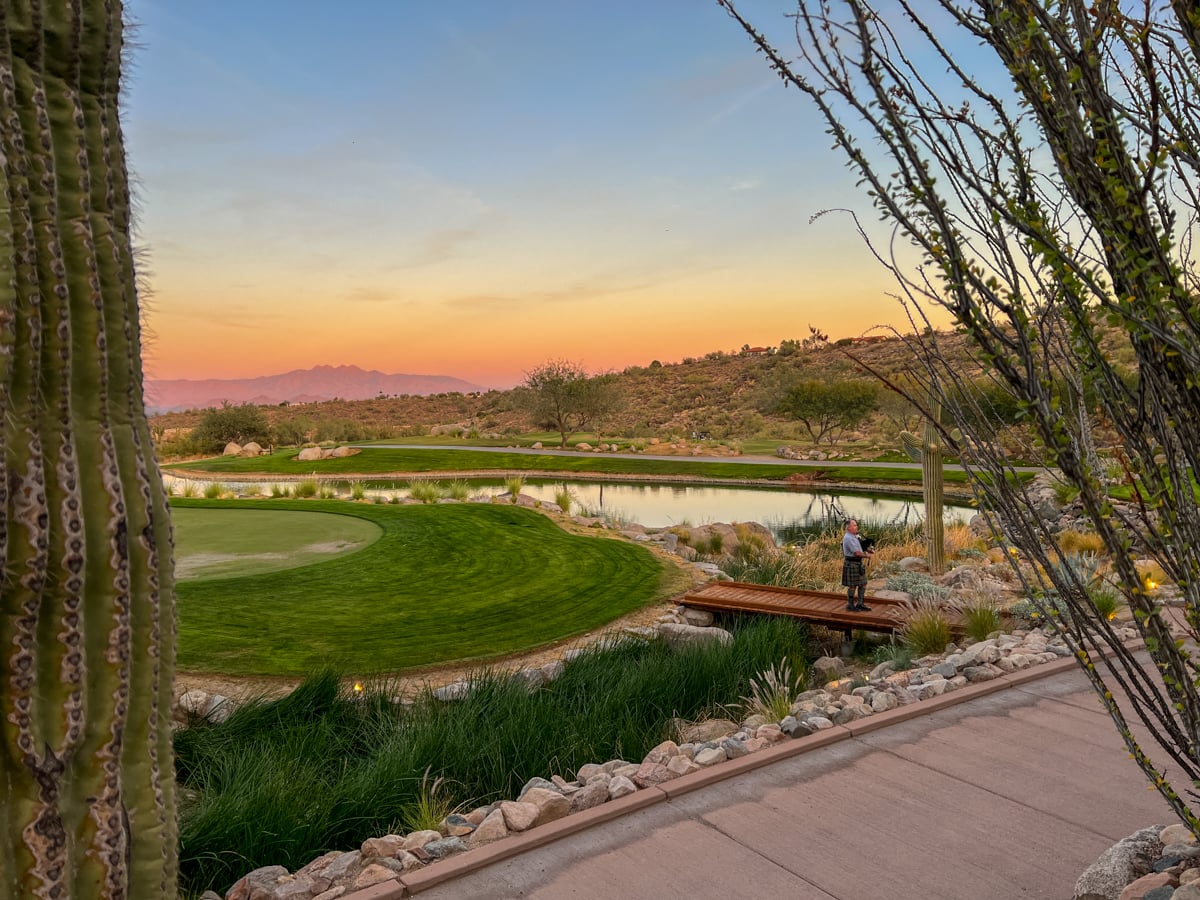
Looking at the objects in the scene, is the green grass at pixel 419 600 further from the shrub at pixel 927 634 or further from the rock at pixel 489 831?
the rock at pixel 489 831

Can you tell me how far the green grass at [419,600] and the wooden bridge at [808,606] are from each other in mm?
970

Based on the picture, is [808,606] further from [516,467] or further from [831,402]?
[831,402]

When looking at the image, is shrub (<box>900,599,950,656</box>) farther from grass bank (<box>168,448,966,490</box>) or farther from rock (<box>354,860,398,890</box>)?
grass bank (<box>168,448,966,490</box>)

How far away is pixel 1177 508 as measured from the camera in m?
2.59

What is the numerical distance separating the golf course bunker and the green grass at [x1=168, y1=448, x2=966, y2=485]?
1631 centimetres

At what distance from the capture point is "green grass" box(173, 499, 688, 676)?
8281 mm

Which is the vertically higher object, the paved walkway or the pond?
the paved walkway

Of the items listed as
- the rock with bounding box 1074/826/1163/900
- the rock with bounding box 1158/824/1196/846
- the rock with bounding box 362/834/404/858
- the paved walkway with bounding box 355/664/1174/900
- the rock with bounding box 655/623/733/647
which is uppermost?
the rock with bounding box 1158/824/1196/846

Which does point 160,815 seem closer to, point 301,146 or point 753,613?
point 753,613

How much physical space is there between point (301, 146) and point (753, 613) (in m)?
14.9

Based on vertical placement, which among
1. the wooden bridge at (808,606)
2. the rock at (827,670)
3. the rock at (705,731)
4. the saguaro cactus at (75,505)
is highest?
the saguaro cactus at (75,505)

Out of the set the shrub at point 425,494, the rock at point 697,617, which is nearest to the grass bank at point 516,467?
the shrub at point 425,494

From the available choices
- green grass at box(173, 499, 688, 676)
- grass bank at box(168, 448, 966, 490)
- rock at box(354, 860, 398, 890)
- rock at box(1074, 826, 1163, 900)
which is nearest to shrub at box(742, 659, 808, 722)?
rock at box(1074, 826, 1163, 900)

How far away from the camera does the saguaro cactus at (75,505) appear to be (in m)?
2.09
